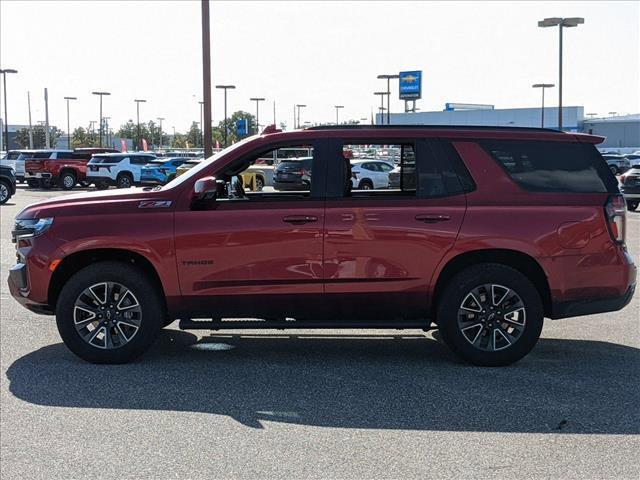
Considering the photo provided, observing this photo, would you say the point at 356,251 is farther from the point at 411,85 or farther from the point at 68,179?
the point at 411,85

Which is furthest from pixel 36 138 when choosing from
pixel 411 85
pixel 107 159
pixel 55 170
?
pixel 107 159

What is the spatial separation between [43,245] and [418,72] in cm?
8420

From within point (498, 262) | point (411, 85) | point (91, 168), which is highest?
point (411, 85)

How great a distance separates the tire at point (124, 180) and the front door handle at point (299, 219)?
29.4 meters

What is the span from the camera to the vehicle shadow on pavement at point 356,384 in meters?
5.03

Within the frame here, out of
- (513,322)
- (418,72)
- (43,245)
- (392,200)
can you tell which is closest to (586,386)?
(513,322)

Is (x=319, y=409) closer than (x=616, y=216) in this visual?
Yes

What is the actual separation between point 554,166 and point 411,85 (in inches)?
3278

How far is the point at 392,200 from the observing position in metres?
6.19

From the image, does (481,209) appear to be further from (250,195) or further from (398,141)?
(250,195)

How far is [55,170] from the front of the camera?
119ft

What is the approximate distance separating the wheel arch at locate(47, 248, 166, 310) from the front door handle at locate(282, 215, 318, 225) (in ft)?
3.92

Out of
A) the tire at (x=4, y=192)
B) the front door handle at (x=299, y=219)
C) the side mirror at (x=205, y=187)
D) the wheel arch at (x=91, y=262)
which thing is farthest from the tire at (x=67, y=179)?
the front door handle at (x=299, y=219)

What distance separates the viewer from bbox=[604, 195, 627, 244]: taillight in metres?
6.20
